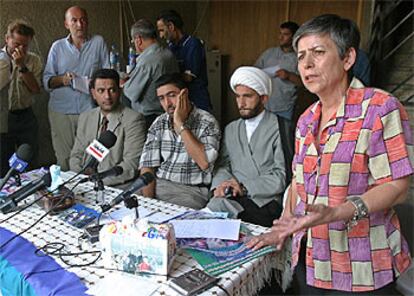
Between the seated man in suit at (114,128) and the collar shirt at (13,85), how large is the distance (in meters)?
0.68

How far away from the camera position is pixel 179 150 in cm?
220

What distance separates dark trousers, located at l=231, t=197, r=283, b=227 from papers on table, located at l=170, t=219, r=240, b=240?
15.3 inches

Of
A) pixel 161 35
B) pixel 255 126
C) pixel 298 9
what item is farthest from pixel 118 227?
pixel 298 9

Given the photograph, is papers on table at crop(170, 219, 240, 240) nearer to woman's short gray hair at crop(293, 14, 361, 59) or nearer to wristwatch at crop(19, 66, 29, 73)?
woman's short gray hair at crop(293, 14, 361, 59)

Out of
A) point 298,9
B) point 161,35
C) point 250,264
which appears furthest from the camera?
point 298,9

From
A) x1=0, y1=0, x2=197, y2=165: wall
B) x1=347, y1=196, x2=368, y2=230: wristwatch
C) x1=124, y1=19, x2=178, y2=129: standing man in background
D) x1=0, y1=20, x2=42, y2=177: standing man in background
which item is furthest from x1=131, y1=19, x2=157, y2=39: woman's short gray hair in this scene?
x1=347, y1=196, x2=368, y2=230: wristwatch

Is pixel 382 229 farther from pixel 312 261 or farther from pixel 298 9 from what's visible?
pixel 298 9

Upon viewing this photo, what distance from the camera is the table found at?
108 centimetres

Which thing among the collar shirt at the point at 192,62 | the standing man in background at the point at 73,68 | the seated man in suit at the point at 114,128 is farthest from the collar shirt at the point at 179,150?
the standing man in background at the point at 73,68

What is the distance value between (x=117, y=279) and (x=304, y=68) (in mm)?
813

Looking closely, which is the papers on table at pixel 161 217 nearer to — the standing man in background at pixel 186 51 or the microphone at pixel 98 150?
the microphone at pixel 98 150

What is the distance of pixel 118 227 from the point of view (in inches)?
44.3

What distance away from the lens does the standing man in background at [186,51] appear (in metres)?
3.04

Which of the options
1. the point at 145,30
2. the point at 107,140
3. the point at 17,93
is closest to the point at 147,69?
the point at 145,30
